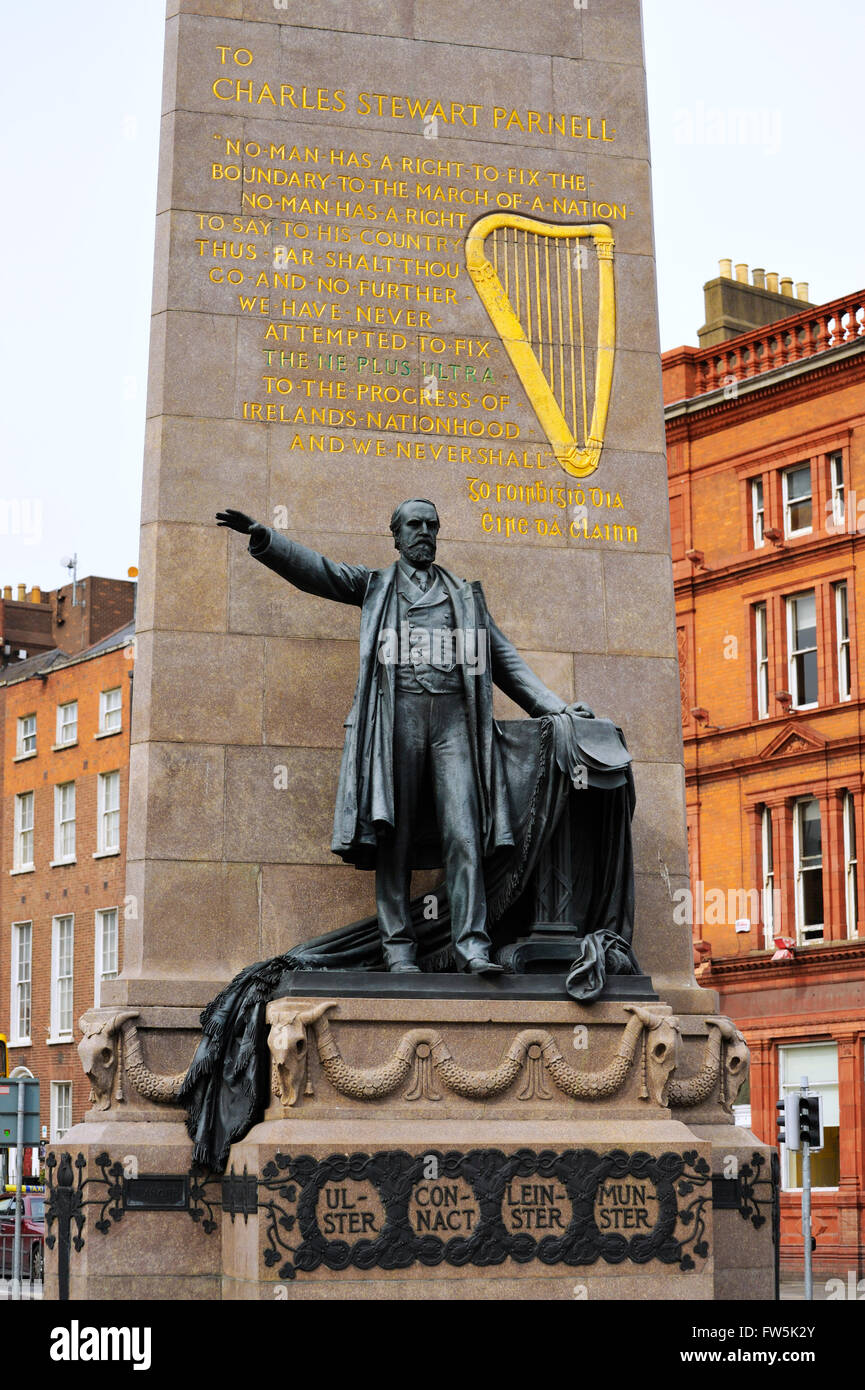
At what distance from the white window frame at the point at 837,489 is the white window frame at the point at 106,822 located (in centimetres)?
2015

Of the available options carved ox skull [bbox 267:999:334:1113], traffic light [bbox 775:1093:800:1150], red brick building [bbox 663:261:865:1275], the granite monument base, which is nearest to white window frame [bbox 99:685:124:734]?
red brick building [bbox 663:261:865:1275]

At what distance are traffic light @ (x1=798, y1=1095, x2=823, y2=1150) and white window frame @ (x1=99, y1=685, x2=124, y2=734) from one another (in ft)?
96.8

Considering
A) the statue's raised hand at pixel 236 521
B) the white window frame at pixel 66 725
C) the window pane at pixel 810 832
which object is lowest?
the statue's raised hand at pixel 236 521

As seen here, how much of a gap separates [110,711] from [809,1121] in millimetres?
30796

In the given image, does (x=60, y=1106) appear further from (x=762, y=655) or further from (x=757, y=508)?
(x=757, y=508)

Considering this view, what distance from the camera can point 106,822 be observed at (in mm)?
54750

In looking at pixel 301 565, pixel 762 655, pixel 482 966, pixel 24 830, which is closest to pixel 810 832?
pixel 762 655

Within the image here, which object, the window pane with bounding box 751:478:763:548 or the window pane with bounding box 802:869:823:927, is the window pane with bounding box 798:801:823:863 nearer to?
the window pane with bounding box 802:869:823:927

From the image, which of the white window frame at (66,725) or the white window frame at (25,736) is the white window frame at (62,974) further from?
the white window frame at (25,736)

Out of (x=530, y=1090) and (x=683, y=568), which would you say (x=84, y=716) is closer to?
(x=683, y=568)

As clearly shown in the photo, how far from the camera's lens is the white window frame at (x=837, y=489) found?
146ft

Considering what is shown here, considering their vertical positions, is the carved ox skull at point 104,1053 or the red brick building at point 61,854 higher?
the red brick building at point 61,854

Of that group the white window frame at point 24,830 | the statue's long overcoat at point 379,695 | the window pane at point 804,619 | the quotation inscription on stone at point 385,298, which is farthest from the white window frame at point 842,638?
the statue's long overcoat at point 379,695
